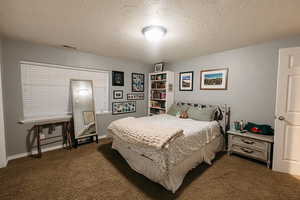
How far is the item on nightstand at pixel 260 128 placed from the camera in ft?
8.05

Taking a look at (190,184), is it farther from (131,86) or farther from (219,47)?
(131,86)

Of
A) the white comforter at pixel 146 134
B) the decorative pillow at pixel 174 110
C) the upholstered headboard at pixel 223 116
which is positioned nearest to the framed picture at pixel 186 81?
the decorative pillow at pixel 174 110

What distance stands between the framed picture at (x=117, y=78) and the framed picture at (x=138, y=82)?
0.40 meters

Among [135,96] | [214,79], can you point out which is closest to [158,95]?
[135,96]

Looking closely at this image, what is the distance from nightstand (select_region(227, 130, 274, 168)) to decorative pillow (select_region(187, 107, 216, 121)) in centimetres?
53

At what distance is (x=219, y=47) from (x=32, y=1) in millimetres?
3188

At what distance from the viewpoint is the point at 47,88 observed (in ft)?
9.47

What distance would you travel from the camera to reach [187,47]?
2916 mm

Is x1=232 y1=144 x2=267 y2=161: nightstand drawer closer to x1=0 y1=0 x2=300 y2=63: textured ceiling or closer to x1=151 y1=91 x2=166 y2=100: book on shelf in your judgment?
x1=0 y1=0 x2=300 y2=63: textured ceiling

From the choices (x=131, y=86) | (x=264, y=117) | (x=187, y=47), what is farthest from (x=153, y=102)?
(x=264, y=117)

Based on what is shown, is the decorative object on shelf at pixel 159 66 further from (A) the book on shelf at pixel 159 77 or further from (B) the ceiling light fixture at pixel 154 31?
(B) the ceiling light fixture at pixel 154 31

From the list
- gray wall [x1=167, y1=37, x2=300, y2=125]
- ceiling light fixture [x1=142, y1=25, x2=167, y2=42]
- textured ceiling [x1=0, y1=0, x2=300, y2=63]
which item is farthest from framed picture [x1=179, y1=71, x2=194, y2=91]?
ceiling light fixture [x1=142, y1=25, x2=167, y2=42]

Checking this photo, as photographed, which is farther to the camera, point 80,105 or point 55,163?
point 80,105

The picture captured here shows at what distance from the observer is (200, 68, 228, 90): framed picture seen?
123 inches
